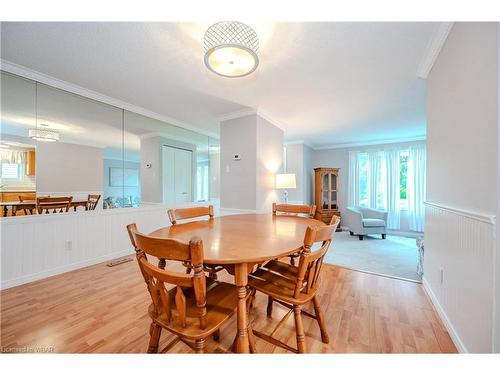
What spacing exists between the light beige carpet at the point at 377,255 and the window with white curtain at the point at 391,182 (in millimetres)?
746

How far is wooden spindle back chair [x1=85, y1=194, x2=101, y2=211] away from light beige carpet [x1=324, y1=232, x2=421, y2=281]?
3.26 meters

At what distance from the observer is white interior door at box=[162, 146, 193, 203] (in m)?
3.50

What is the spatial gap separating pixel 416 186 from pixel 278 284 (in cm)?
494

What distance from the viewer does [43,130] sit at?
2.16 metres

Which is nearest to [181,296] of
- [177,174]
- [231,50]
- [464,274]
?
[231,50]

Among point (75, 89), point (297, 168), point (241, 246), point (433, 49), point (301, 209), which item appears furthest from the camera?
point (297, 168)

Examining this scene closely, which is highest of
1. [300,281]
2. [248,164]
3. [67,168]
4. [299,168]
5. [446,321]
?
[299,168]

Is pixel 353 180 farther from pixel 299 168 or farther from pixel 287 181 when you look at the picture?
pixel 287 181

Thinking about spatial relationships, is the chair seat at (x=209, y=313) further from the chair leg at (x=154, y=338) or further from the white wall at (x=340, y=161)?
the white wall at (x=340, y=161)

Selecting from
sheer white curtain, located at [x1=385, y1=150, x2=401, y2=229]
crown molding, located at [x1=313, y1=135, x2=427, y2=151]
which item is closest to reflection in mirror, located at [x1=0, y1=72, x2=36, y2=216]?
crown molding, located at [x1=313, y1=135, x2=427, y2=151]

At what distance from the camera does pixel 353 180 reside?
528 cm

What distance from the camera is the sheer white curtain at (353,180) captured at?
5238mm
